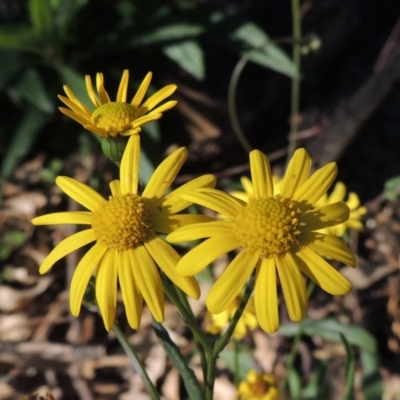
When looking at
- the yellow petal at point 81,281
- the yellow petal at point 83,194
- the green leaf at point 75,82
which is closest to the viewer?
the yellow petal at point 81,281

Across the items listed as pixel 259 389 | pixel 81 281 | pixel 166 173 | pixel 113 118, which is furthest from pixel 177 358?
pixel 259 389

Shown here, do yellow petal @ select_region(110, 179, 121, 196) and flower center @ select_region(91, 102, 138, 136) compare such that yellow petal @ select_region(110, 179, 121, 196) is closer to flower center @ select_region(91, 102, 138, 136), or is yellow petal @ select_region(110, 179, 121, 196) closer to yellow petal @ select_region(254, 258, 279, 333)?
flower center @ select_region(91, 102, 138, 136)

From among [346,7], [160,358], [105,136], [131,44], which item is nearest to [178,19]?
[131,44]

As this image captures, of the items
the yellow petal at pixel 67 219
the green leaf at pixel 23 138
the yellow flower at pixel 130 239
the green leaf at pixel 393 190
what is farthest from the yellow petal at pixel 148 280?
the green leaf at pixel 23 138

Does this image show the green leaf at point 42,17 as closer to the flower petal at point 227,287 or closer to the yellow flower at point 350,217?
the yellow flower at point 350,217

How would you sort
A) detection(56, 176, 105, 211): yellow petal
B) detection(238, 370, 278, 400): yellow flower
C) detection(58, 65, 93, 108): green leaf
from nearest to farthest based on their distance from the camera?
detection(56, 176, 105, 211): yellow petal, detection(238, 370, 278, 400): yellow flower, detection(58, 65, 93, 108): green leaf

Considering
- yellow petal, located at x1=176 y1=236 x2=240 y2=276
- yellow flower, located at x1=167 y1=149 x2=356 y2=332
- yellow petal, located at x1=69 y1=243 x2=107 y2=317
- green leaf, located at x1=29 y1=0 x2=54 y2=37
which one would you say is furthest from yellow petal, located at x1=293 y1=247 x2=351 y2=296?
green leaf, located at x1=29 y1=0 x2=54 y2=37

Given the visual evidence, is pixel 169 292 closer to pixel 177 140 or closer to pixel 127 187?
pixel 127 187
